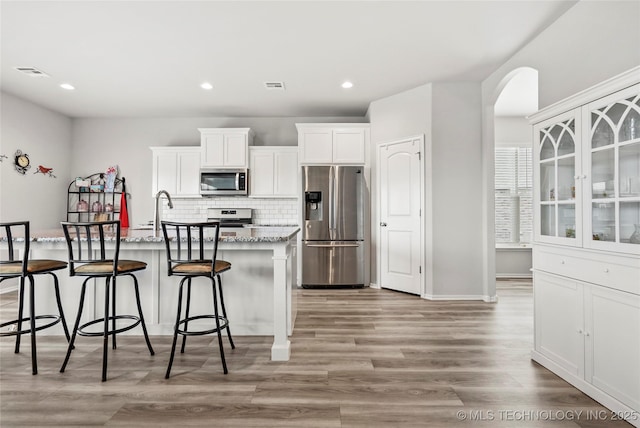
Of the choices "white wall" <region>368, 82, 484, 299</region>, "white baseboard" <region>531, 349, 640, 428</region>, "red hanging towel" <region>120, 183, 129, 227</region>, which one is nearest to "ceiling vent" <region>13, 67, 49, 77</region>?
"red hanging towel" <region>120, 183, 129, 227</region>

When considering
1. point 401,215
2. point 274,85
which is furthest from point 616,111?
point 274,85

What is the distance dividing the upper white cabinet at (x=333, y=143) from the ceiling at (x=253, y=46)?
39 centimetres

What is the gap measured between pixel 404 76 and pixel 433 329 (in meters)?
2.91

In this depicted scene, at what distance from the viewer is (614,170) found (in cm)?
188

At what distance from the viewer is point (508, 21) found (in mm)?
2941

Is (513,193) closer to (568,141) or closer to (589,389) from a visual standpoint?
(568,141)

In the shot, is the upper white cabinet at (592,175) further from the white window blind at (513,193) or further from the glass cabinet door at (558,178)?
the white window blind at (513,193)

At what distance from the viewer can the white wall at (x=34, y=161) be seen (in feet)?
15.4

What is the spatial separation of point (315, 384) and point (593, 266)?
1780mm

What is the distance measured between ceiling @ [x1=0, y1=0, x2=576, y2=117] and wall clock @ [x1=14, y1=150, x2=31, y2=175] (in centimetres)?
82

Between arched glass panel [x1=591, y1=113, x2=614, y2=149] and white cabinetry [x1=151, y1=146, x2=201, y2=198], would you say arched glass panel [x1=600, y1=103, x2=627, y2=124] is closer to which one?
arched glass panel [x1=591, y1=113, x2=614, y2=149]

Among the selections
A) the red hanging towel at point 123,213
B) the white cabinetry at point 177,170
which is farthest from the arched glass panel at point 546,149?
the red hanging towel at point 123,213

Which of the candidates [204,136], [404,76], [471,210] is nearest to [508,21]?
[404,76]

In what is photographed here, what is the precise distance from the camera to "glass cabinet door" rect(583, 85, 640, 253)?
1778mm
